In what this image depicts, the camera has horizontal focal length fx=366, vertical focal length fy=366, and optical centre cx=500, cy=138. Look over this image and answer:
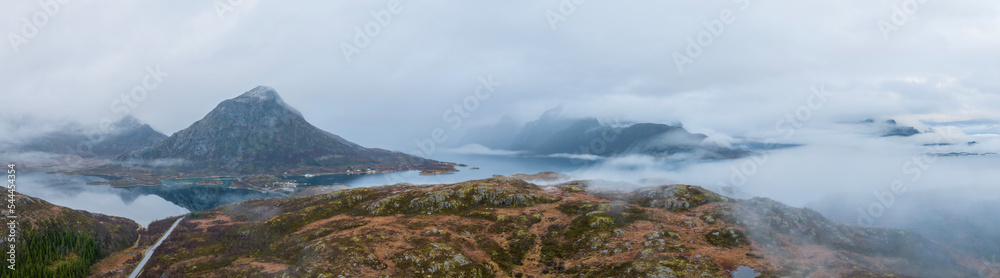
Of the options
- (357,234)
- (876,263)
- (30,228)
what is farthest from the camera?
(357,234)

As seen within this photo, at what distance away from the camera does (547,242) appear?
7881 centimetres

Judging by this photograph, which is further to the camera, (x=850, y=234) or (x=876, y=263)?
(x=850, y=234)

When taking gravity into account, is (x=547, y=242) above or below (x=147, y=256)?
above

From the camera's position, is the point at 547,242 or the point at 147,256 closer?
the point at 147,256

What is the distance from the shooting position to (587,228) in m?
83.1

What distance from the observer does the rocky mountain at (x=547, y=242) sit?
6178 cm

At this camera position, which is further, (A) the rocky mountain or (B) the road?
(B) the road

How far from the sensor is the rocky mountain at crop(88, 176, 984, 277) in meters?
61.8

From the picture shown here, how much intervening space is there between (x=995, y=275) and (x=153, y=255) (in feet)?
512

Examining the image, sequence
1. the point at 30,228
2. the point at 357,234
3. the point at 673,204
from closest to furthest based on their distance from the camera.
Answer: the point at 30,228
the point at 357,234
the point at 673,204

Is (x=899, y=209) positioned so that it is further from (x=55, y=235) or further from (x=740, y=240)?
(x=55, y=235)

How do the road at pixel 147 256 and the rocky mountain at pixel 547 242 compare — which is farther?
the road at pixel 147 256

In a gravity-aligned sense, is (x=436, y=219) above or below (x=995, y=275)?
above

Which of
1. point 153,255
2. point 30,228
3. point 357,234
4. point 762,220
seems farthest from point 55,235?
point 762,220
